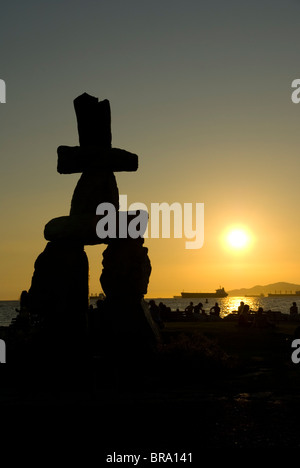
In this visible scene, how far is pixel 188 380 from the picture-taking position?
13.4 meters

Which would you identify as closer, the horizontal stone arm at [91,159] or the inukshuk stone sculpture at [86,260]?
the inukshuk stone sculpture at [86,260]

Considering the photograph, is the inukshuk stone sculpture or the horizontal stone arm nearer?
the inukshuk stone sculpture

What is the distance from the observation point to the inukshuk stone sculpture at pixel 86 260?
1524cm

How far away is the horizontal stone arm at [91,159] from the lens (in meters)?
16.5

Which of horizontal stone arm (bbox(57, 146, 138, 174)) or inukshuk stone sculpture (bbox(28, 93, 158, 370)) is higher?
horizontal stone arm (bbox(57, 146, 138, 174))

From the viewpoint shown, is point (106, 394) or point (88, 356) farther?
point (88, 356)

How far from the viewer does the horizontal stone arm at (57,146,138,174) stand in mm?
16484

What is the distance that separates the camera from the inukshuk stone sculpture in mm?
15242

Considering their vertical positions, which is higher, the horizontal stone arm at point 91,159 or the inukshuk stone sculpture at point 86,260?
the horizontal stone arm at point 91,159

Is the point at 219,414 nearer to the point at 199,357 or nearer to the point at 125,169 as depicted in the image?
the point at 199,357

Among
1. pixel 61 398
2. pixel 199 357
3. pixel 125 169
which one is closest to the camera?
pixel 61 398
